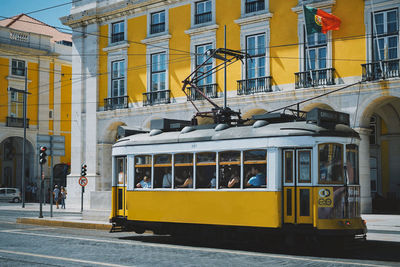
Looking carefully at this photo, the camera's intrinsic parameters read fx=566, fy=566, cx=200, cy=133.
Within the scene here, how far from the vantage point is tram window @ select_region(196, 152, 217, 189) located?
13.3m

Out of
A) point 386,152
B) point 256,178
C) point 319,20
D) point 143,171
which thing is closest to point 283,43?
point 319,20

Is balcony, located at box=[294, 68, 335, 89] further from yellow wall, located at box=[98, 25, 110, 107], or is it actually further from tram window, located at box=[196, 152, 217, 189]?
yellow wall, located at box=[98, 25, 110, 107]

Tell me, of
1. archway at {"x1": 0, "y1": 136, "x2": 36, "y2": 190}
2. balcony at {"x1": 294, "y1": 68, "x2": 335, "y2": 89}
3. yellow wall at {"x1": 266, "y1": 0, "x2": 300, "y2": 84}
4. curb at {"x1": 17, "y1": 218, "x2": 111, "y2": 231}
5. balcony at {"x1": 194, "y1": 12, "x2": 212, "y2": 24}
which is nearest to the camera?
curb at {"x1": 17, "y1": 218, "x2": 111, "y2": 231}

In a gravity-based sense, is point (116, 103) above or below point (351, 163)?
above

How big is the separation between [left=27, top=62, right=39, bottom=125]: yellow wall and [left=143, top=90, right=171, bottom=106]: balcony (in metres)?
18.7

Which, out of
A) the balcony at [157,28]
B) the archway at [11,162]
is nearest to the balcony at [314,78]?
the balcony at [157,28]

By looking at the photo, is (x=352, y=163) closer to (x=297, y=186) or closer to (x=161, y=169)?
(x=297, y=186)

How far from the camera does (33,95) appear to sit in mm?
47594

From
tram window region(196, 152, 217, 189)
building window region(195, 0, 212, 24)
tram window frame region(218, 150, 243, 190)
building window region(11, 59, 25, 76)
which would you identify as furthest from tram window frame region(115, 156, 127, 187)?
building window region(11, 59, 25, 76)

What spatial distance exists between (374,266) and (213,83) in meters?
19.9

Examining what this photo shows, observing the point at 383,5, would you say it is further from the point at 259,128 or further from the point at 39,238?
the point at 39,238

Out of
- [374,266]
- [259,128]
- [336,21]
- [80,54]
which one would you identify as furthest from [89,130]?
[374,266]

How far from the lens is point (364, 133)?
24.3 meters

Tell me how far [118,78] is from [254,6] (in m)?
10.1
